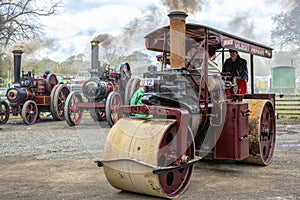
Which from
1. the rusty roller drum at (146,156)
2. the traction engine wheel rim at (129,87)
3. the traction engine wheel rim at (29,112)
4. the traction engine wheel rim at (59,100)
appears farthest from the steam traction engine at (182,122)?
the traction engine wheel rim at (59,100)

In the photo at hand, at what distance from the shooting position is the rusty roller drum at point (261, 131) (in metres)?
4.90

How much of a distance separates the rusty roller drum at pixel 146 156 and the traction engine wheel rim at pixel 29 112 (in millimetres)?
8116

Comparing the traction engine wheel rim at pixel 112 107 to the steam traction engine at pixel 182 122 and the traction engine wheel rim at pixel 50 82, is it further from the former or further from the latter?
the steam traction engine at pixel 182 122

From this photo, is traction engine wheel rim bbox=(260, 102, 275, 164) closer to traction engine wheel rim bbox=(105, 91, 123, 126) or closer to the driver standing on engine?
the driver standing on engine

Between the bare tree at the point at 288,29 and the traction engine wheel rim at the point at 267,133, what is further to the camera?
the bare tree at the point at 288,29

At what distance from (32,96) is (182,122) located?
9.31 m

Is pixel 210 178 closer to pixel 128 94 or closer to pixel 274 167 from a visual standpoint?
pixel 274 167

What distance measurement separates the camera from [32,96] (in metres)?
11.9

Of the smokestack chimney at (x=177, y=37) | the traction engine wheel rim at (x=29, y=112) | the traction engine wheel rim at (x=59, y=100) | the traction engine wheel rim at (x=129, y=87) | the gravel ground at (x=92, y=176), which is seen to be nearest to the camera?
the gravel ground at (x=92, y=176)

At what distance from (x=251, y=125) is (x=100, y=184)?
2.13 metres

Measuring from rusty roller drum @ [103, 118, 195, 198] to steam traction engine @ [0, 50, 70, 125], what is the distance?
321 inches

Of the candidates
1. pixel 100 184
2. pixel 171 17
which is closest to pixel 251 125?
pixel 171 17

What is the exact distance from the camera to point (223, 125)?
4527mm

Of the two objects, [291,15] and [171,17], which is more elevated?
[291,15]
